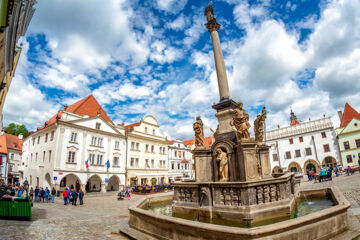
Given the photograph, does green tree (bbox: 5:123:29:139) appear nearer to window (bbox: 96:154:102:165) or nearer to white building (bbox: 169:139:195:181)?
window (bbox: 96:154:102:165)

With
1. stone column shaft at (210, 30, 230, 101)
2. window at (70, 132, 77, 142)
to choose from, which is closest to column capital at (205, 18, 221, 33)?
stone column shaft at (210, 30, 230, 101)

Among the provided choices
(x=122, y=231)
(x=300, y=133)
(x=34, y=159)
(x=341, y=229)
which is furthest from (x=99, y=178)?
(x=300, y=133)

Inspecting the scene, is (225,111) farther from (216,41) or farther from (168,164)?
(168,164)

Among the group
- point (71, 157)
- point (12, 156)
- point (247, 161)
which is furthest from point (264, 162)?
point (12, 156)

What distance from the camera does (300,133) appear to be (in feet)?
136

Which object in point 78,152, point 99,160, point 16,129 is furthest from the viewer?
point 16,129

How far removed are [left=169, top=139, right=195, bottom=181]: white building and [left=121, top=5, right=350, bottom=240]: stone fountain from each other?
111 ft

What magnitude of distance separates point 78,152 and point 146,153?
512 inches

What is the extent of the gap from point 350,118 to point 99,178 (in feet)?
158

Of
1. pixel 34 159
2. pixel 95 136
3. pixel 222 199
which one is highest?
pixel 95 136

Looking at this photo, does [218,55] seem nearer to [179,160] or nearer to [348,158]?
[179,160]

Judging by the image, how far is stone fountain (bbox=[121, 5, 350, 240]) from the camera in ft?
14.1

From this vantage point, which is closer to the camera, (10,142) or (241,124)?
(241,124)

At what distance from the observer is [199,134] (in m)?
9.05
